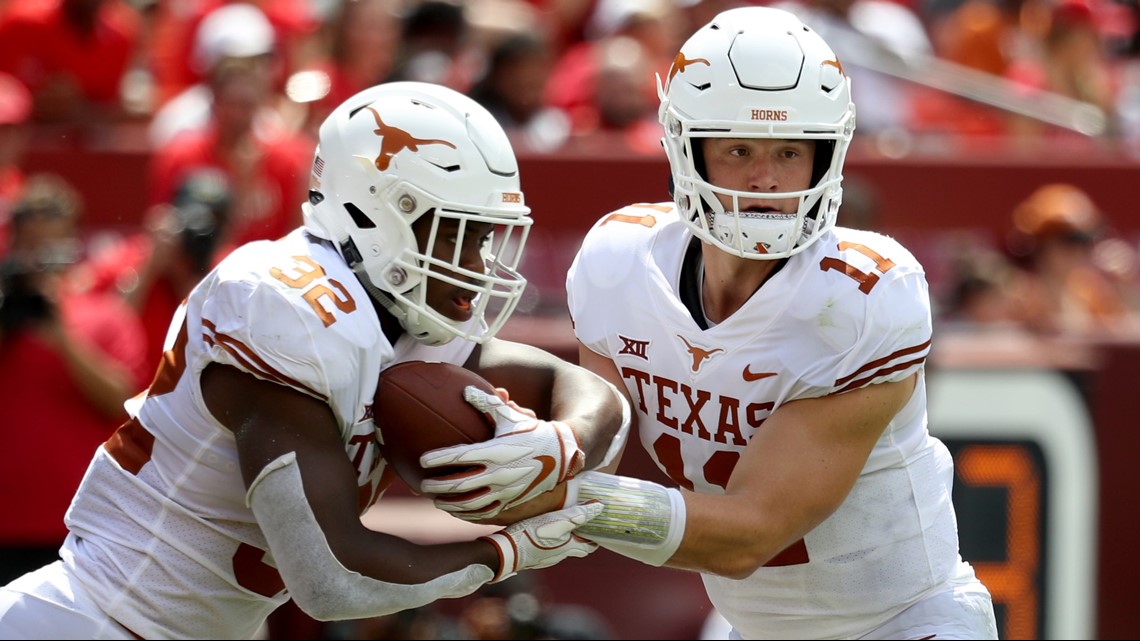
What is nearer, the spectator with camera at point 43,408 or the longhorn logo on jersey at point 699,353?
the longhorn logo on jersey at point 699,353

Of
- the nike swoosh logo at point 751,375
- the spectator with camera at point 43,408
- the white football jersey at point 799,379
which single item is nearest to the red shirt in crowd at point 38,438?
the spectator with camera at point 43,408

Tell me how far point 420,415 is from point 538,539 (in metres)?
0.35

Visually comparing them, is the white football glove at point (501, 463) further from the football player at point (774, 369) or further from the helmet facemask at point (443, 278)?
the helmet facemask at point (443, 278)

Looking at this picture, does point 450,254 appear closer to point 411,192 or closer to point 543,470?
point 411,192

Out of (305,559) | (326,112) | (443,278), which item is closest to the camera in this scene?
(305,559)

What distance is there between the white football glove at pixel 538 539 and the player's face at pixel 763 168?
30.6 inches

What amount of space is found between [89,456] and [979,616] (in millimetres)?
3304

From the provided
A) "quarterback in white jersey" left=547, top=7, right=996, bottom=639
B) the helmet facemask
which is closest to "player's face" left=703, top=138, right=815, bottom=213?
"quarterback in white jersey" left=547, top=7, right=996, bottom=639

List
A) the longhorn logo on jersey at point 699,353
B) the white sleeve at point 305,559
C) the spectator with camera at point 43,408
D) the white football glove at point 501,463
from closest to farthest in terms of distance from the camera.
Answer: the white sleeve at point 305,559
the white football glove at point 501,463
the longhorn logo on jersey at point 699,353
the spectator with camera at point 43,408

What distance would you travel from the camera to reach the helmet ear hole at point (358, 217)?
3393 mm

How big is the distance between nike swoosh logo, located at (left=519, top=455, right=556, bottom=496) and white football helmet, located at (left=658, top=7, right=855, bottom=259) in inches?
25.1

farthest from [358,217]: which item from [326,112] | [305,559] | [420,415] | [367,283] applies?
[326,112]

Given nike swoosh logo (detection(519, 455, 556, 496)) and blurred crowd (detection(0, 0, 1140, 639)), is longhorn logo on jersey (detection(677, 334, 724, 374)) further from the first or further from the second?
blurred crowd (detection(0, 0, 1140, 639))

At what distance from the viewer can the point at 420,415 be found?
3.20 m
